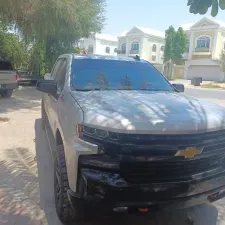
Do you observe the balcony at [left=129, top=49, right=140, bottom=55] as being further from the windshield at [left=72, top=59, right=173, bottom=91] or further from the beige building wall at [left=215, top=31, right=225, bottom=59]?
the windshield at [left=72, top=59, right=173, bottom=91]

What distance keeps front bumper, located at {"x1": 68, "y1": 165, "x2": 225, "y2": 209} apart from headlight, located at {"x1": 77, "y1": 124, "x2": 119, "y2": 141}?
0.31m

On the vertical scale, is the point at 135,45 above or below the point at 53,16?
above

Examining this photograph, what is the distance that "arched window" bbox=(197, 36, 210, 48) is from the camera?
4821cm

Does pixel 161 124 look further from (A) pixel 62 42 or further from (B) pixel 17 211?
(A) pixel 62 42

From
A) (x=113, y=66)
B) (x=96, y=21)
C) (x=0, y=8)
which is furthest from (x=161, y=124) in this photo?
(x=96, y=21)

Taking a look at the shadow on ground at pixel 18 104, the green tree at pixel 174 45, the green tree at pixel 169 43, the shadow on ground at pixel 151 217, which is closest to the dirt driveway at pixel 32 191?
the shadow on ground at pixel 151 217

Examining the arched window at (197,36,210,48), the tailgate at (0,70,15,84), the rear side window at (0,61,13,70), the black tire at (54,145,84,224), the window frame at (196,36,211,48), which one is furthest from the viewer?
the arched window at (197,36,210,48)

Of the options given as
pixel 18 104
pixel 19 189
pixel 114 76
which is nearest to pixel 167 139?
pixel 114 76

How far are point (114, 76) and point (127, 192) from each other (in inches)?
81.3

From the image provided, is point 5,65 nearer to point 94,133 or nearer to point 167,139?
point 94,133

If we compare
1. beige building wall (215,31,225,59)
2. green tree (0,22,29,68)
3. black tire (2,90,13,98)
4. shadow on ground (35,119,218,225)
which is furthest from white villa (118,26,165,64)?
shadow on ground (35,119,218,225)

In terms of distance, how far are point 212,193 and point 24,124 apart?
5704 mm

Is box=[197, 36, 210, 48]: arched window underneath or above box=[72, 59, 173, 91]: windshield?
above

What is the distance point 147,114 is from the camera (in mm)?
2551
